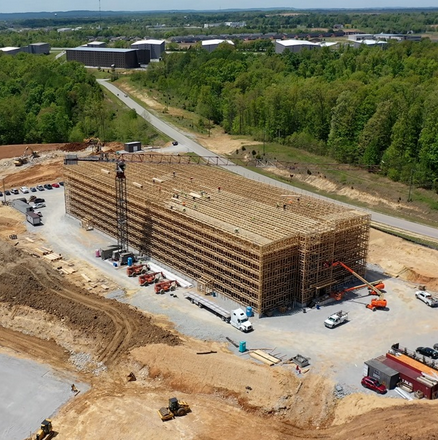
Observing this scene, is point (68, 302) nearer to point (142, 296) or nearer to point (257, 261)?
point (142, 296)

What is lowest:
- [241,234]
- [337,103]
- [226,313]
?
[226,313]

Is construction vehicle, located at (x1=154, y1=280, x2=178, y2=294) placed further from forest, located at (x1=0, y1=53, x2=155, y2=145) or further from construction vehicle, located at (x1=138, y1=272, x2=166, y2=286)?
forest, located at (x1=0, y1=53, x2=155, y2=145)

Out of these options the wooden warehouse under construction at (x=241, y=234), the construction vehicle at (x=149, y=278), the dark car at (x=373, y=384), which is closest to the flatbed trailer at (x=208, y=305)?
the wooden warehouse under construction at (x=241, y=234)

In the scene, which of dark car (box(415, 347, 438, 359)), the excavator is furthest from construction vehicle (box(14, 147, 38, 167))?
dark car (box(415, 347, 438, 359))

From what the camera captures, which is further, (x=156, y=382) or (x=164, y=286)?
(x=164, y=286)

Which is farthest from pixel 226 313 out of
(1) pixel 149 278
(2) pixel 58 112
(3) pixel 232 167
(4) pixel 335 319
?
(2) pixel 58 112

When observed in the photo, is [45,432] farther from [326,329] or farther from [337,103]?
[337,103]

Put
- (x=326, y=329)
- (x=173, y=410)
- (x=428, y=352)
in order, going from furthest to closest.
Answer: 1. (x=326, y=329)
2. (x=428, y=352)
3. (x=173, y=410)
